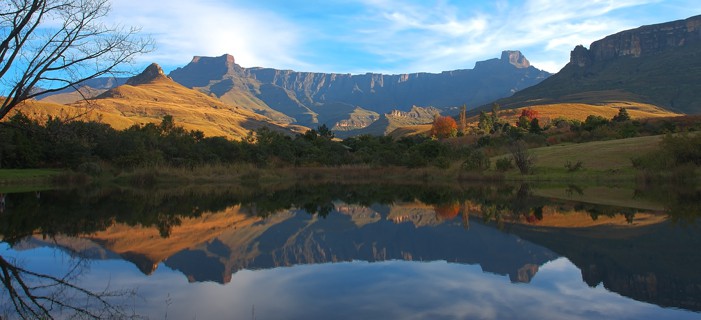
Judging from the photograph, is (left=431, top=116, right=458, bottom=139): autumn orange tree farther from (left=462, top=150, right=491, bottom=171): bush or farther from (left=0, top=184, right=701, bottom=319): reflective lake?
(left=0, top=184, right=701, bottom=319): reflective lake

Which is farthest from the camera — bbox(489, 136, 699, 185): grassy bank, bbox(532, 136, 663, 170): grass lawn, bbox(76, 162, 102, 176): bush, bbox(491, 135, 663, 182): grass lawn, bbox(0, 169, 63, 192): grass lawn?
bbox(76, 162, 102, 176): bush

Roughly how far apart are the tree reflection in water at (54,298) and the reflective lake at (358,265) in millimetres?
30

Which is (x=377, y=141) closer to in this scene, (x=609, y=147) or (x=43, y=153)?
(x=609, y=147)

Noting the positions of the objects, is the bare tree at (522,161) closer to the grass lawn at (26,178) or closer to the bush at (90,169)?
the bush at (90,169)

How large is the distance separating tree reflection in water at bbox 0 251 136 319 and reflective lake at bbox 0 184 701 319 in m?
0.03

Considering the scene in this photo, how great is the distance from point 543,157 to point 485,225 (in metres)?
37.8

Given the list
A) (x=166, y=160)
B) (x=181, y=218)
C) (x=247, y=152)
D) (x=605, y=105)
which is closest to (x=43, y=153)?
(x=166, y=160)

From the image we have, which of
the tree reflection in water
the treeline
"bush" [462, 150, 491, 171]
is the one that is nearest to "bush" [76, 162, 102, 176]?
the treeline

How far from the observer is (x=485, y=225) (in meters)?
16.6

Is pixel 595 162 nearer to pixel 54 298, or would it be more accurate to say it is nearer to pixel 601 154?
pixel 601 154

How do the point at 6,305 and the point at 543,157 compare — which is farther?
the point at 543,157

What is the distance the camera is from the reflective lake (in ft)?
24.8

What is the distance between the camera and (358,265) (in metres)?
10.9

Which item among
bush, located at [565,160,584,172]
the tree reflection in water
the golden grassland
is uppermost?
the golden grassland
